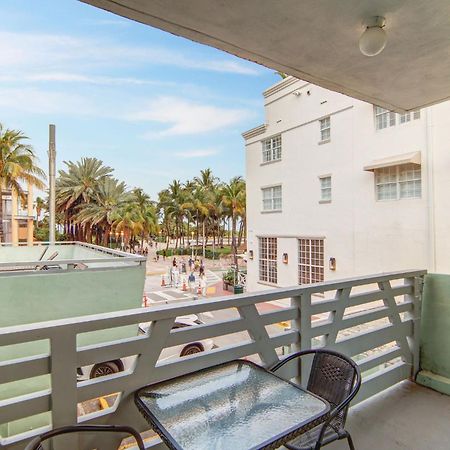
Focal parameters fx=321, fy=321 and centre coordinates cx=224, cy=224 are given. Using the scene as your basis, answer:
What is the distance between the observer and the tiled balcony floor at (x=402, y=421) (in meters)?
2.13

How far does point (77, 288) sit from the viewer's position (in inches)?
201

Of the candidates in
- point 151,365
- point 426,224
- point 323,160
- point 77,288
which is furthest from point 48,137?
point 426,224

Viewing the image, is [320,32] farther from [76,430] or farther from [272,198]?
[272,198]

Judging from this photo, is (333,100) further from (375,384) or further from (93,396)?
(93,396)

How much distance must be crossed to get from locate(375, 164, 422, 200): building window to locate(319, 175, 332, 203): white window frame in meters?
2.07

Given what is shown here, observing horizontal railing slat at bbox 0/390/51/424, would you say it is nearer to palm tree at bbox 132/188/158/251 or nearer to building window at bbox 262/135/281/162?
building window at bbox 262/135/281/162

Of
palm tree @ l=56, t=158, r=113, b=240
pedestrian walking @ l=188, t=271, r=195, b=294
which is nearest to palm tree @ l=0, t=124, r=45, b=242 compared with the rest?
palm tree @ l=56, t=158, r=113, b=240

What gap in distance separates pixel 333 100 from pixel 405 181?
4.38 meters

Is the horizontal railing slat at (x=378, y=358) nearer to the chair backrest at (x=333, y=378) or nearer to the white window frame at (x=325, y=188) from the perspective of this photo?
the chair backrest at (x=333, y=378)

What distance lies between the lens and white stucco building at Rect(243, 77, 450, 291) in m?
9.52

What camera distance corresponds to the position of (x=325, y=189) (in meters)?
13.1

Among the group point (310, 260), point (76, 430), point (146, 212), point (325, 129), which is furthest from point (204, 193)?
point (76, 430)

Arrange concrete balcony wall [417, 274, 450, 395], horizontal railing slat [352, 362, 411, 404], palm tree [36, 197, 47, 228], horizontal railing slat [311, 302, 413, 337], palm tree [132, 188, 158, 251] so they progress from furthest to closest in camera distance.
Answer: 1. palm tree [36, 197, 47, 228]
2. palm tree [132, 188, 158, 251]
3. concrete balcony wall [417, 274, 450, 395]
4. horizontal railing slat [352, 362, 411, 404]
5. horizontal railing slat [311, 302, 413, 337]

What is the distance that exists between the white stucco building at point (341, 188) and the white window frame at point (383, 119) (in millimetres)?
34
